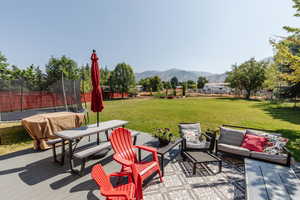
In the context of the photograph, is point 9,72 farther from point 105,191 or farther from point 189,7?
point 105,191

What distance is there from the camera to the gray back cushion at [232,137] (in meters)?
3.41

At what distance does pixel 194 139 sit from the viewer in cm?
366

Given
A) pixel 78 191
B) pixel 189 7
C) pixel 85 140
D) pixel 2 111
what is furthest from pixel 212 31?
pixel 2 111

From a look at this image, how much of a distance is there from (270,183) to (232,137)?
1.78m

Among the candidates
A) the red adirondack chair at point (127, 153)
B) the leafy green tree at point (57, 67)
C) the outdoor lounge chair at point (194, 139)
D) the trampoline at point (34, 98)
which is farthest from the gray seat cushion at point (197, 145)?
the leafy green tree at point (57, 67)

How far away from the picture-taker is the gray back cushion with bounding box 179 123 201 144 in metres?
3.63

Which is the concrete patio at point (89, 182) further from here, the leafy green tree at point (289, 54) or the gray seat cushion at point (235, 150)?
the leafy green tree at point (289, 54)

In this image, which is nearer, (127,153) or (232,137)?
(127,153)

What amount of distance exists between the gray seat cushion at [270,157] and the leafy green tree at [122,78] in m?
25.5

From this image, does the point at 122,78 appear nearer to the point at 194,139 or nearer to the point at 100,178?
the point at 194,139

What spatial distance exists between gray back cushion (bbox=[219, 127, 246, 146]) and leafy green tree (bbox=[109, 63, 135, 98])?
24.7 metres

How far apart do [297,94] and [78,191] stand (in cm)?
2139

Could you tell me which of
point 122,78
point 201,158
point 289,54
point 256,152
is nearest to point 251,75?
point 289,54

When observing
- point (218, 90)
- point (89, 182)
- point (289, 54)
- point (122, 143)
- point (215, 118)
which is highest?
point (218, 90)
